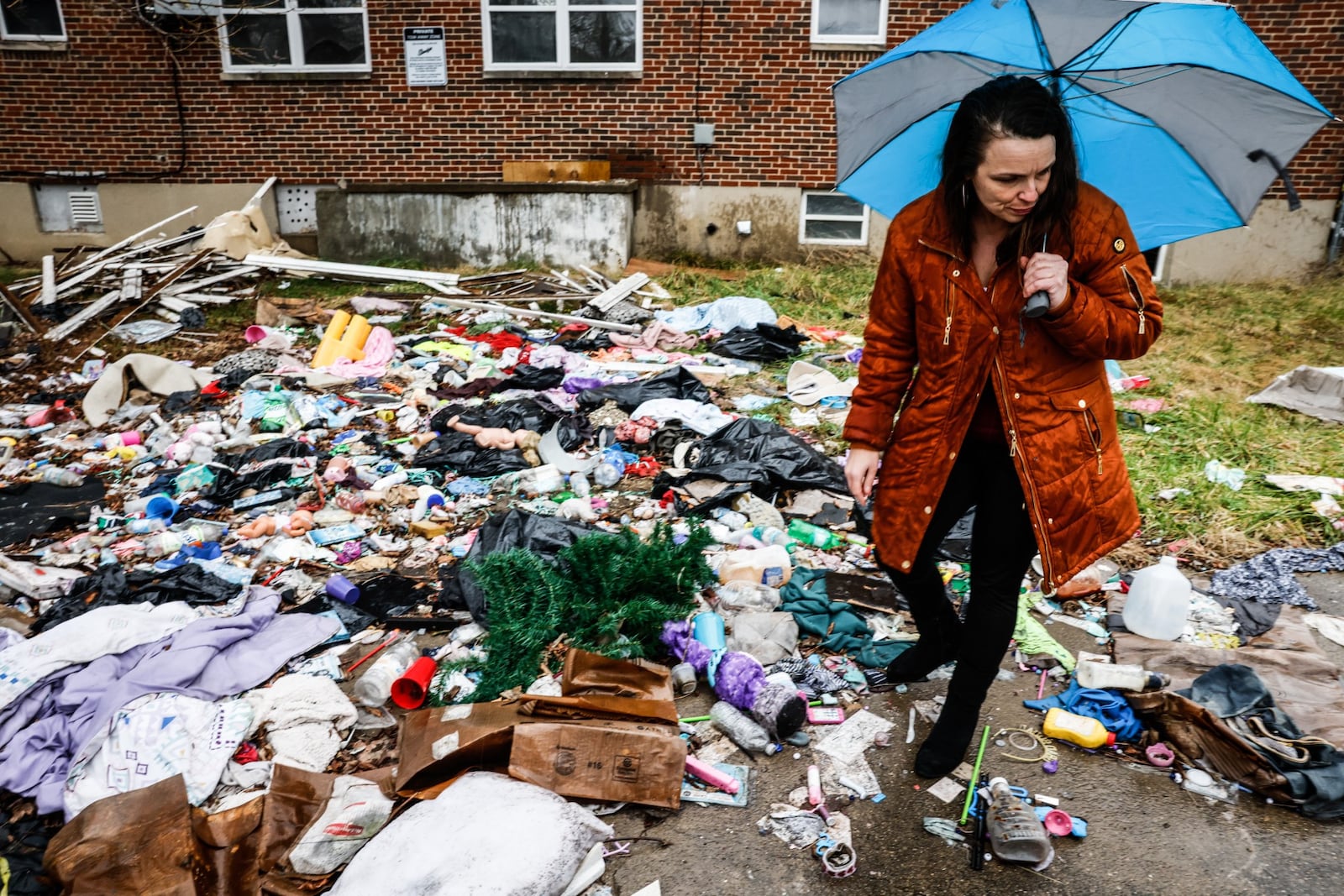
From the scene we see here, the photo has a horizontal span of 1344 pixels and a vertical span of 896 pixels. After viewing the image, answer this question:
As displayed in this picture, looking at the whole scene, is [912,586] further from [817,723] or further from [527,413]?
[527,413]

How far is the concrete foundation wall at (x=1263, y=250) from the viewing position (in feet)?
35.7

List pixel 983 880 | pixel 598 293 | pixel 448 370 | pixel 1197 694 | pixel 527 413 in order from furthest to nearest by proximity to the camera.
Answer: pixel 598 293 < pixel 448 370 < pixel 527 413 < pixel 1197 694 < pixel 983 880

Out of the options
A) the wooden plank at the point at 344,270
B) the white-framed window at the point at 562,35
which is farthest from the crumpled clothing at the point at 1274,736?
the white-framed window at the point at 562,35

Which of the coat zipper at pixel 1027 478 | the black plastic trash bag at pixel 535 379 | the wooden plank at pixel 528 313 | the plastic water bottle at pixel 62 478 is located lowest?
the plastic water bottle at pixel 62 478

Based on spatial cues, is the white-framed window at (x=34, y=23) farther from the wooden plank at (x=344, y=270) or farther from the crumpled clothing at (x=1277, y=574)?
the crumpled clothing at (x=1277, y=574)

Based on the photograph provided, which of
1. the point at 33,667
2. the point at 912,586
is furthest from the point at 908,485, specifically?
the point at 33,667

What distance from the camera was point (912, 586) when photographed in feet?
9.58

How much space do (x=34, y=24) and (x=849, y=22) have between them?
34.6 ft

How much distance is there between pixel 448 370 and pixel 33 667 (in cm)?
434

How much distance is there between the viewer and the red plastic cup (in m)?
3.26

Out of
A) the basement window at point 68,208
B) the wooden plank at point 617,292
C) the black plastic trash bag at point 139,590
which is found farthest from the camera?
the basement window at point 68,208

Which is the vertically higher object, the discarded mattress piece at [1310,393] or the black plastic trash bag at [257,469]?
the discarded mattress piece at [1310,393]

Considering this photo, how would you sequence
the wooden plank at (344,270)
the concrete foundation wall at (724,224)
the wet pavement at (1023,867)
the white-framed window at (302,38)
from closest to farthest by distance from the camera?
the wet pavement at (1023,867) < the wooden plank at (344,270) < the white-framed window at (302,38) < the concrete foundation wall at (724,224)

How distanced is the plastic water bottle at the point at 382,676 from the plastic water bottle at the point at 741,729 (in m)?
1.21
